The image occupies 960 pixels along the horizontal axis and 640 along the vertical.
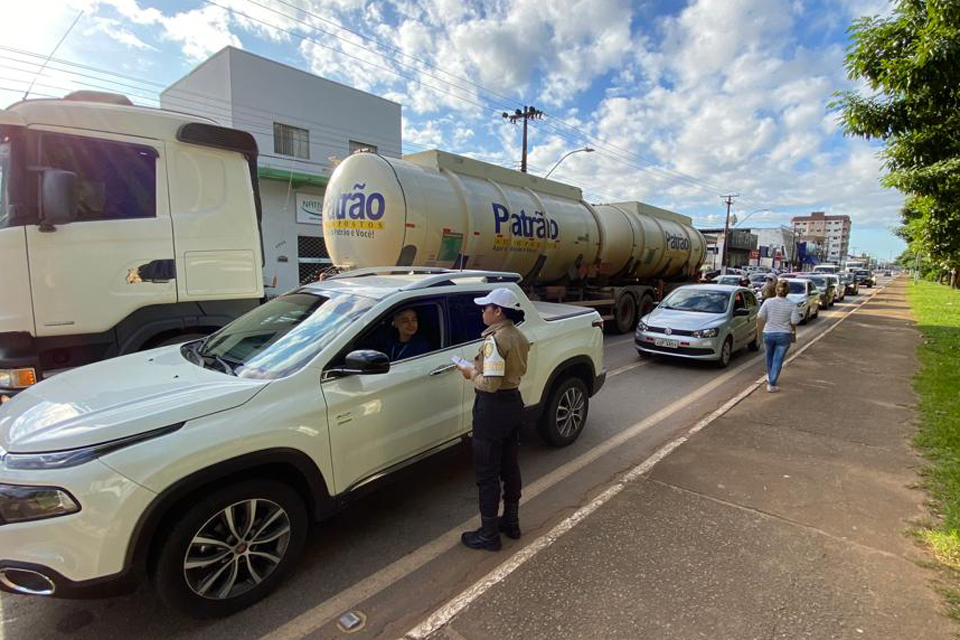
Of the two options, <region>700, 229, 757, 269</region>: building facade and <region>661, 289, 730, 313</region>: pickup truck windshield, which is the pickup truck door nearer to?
<region>661, 289, 730, 313</region>: pickup truck windshield

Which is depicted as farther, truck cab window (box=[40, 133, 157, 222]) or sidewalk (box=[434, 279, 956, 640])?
truck cab window (box=[40, 133, 157, 222])

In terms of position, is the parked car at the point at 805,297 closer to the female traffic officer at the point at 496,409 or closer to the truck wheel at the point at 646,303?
the truck wheel at the point at 646,303

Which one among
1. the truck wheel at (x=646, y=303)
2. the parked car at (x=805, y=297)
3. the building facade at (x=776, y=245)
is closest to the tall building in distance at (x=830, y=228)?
the building facade at (x=776, y=245)

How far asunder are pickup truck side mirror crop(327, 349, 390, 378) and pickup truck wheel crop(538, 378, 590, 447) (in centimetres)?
223

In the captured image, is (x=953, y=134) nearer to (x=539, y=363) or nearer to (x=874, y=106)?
(x=874, y=106)

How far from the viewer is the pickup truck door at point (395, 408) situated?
292 centimetres

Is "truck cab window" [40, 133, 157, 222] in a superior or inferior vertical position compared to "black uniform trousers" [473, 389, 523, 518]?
superior

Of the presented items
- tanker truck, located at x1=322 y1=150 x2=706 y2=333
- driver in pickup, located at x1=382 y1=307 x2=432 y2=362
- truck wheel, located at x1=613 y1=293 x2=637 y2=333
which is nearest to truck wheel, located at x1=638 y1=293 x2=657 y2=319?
tanker truck, located at x1=322 y1=150 x2=706 y2=333

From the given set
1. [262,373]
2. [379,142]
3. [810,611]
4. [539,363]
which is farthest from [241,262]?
[379,142]

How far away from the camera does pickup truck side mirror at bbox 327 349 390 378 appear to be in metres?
2.80

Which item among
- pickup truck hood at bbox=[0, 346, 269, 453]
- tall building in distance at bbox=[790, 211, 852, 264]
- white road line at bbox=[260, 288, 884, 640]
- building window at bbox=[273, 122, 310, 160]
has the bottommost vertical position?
white road line at bbox=[260, 288, 884, 640]

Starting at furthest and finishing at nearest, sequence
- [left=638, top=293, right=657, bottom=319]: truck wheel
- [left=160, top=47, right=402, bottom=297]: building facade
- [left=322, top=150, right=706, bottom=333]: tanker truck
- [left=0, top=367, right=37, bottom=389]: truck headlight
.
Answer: [left=160, top=47, right=402, bottom=297]: building facade
[left=638, top=293, right=657, bottom=319]: truck wheel
[left=322, top=150, right=706, bottom=333]: tanker truck
[left=0, top=367, right=37, bottom=389]: truck headlight

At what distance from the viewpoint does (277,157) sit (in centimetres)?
1827

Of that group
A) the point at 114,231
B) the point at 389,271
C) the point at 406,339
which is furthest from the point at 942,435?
the point at 114,231
